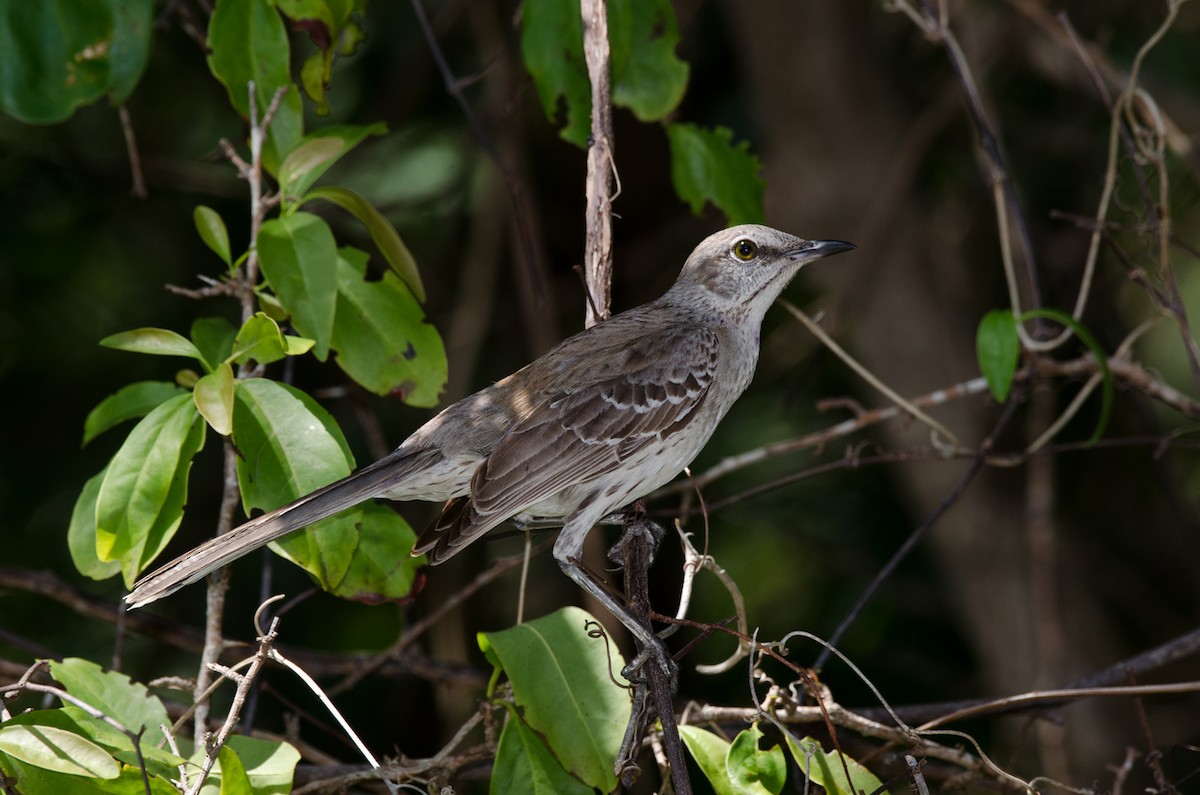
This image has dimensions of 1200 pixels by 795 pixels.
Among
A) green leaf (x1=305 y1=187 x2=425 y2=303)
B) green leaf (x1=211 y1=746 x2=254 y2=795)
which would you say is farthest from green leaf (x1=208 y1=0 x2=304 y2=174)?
green leaf (x1=211 y1=746 x2=254 y2=795)

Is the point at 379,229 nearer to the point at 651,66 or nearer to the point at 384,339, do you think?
the point at 384,339

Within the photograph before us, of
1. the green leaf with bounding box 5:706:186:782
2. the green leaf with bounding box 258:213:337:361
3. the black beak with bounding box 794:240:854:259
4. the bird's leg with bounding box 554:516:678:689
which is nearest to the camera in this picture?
the green leaf with bounding box 5:706:186:782

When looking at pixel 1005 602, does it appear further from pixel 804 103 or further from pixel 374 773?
pixel 374 773

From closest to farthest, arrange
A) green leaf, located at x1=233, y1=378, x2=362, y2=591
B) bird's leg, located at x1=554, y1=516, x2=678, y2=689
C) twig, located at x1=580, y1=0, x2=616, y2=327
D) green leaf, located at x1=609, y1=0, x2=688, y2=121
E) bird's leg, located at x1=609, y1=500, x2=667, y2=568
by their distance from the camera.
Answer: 1. green leaf, located at x1=233, y1=378, x2=362, y2=591
2. bird's leg, located at x1=554, y1=516, x2=678, y2=689
3. twig, located at x1=580, y1=0, x2=616, y2=327
4. bird's leg, located at x1=609, y1=500, x2=667, y2=568
5. green leaf, located at x1=609, y1=0, x2=688, y2=121

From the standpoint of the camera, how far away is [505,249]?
700cm

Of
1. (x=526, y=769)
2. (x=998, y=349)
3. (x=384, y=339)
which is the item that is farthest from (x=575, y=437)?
(x=998, y=349)

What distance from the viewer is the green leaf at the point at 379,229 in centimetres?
345

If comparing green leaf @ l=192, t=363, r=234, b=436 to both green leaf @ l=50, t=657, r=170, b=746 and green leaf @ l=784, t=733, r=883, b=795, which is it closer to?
green leaf @ l=50, t=657, r=170, b=746

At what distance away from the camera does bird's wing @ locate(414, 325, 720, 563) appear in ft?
12.7

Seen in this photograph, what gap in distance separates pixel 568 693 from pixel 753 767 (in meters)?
0.52

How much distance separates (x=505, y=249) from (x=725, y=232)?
266 centimetres

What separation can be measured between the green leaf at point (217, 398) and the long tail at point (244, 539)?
36 centimetres

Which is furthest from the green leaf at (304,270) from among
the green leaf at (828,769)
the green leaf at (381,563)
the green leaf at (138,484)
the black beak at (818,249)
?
the black beak at (818,249)

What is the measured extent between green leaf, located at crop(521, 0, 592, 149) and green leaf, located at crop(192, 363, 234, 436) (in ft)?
4.70
